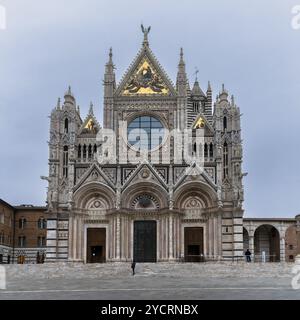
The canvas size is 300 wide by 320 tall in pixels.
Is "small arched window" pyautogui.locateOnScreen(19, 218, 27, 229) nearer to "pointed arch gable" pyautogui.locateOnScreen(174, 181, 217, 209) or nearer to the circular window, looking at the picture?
the circular window

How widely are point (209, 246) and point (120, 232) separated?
7788 mm

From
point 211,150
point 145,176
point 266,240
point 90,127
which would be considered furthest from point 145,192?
point 266,240

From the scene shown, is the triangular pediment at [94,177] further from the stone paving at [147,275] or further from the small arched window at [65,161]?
the stone paving at [147,275]

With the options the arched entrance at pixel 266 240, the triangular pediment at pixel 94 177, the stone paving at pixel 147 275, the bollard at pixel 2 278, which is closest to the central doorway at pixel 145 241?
the triangular pediment at pixel 94 177

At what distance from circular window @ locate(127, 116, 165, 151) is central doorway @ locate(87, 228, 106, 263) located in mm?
8521

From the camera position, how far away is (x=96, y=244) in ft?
152

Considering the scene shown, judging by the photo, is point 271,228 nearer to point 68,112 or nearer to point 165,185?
point 165,185

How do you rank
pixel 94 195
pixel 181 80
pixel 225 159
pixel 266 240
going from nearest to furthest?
pixel 94 195 → pixel 225 159 → pixel 181 80 → pixel 266 240

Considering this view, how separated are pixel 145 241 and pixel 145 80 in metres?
15.3

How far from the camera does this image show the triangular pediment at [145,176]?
4603cm

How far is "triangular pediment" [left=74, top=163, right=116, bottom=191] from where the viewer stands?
4622 centimetres

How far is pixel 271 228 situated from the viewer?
68688mm

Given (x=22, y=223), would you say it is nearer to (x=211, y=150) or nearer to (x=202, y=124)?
(x=202, y=124)
